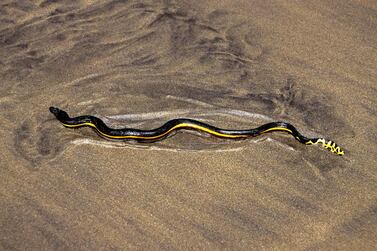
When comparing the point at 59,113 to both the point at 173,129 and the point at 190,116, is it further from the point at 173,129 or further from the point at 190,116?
the point at 190,116

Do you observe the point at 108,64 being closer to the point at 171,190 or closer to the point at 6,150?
the point at 6,150

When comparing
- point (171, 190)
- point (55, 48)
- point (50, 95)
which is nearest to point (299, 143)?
point (171, 190)

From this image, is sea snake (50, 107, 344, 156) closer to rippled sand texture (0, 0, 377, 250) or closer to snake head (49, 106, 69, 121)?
snake head (49, 106, 69, 121)

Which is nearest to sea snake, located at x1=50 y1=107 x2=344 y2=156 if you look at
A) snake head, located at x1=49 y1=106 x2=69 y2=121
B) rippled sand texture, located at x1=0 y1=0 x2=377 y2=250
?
snake head, located at x1=49 y1=106 x2=69 y2=121

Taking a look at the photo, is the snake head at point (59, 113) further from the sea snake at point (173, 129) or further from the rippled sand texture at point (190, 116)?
the rippled sand texture at point (190, 116)

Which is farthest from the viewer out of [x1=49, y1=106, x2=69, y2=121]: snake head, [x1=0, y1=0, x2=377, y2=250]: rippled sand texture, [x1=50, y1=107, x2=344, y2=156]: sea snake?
[x1=49, y1=106, x2=69, y2=121]: snake head

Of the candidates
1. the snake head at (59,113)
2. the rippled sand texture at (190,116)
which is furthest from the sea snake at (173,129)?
the rippled sand texture at (190,116)
